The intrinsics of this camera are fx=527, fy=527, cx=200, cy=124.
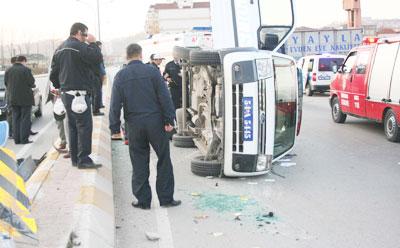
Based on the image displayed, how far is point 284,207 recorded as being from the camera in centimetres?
630

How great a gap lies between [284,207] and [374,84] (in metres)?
5.92

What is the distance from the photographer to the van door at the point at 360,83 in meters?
11.7

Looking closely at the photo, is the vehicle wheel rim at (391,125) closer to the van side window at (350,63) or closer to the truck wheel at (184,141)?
the van side window at (350,63)

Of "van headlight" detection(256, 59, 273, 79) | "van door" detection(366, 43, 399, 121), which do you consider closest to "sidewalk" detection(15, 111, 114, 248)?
"van headlight" detection(256, 59, 273, 79)

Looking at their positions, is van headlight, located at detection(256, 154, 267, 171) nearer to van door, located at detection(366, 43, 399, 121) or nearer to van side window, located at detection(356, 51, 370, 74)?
van door, located at detection(366, 43, 399, 121)

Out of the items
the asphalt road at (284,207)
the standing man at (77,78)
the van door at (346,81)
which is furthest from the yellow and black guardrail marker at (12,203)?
the van door at (346,81)

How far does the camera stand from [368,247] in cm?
493

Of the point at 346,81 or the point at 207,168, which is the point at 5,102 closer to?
the point at 207,168

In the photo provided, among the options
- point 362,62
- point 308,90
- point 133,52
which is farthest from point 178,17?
point 133,52

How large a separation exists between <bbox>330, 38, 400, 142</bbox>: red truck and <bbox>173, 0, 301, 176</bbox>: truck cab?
282 centimetres

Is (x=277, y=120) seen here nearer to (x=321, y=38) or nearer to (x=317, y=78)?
(x=317, y=78)

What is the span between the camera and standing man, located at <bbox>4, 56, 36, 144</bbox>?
451 inches

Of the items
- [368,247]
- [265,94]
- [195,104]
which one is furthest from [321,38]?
[368,247]

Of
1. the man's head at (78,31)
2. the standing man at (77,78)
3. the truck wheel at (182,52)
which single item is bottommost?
the standing man at (77,78)
